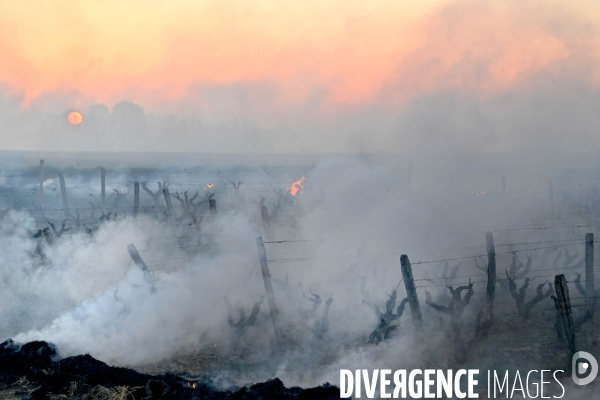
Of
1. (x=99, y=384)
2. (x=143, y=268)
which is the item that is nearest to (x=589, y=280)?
(x=99, y=384)

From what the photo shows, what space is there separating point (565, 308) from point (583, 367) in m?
1.39

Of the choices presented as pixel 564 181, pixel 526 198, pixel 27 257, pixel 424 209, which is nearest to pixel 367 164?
pixel 424 209

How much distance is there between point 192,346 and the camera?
1084cm

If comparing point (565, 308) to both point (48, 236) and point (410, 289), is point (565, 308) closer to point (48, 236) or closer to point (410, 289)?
point (410, 289)

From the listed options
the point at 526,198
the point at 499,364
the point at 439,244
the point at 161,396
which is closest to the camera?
the point at 161,396

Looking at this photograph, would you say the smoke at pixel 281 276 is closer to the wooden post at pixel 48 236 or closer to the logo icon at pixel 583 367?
the wooden post at pixel 48 236

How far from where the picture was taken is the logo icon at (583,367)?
29.4 ft

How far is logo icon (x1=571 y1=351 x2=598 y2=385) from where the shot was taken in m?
8.96

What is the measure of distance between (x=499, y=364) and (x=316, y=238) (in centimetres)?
917

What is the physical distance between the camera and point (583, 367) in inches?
366

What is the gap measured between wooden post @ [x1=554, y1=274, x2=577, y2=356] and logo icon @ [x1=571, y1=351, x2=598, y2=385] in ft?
1.03

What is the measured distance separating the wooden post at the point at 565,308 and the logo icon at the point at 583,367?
31 centimetres

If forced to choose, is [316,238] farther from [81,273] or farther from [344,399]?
[344,399]

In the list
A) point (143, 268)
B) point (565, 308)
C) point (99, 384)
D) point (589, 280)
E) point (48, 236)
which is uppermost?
point (48, 236)
